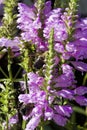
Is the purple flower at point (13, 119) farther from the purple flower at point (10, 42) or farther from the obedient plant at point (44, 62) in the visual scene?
the purple flower at point (10, 42)

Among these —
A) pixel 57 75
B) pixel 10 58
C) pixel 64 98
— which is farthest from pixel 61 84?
pixel 10 58

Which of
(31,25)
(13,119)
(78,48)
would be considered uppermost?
(31,25)

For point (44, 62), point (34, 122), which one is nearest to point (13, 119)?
point (34, 122)

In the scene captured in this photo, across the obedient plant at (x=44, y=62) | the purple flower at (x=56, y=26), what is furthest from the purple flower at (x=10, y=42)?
the purple flower at (x=56, y=26)

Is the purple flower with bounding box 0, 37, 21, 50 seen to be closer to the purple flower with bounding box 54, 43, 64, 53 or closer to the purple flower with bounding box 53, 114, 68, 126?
the purple flower with bounding box 54, 43, 64, 53

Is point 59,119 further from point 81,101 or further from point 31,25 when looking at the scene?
point 31,25

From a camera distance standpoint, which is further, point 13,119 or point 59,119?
point 13,119

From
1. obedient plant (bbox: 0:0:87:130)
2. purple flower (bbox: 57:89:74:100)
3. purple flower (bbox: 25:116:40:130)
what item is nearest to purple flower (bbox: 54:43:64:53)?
obedient plant (bbox: 0:0:87:130)

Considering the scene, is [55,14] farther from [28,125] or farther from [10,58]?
[28,125]
